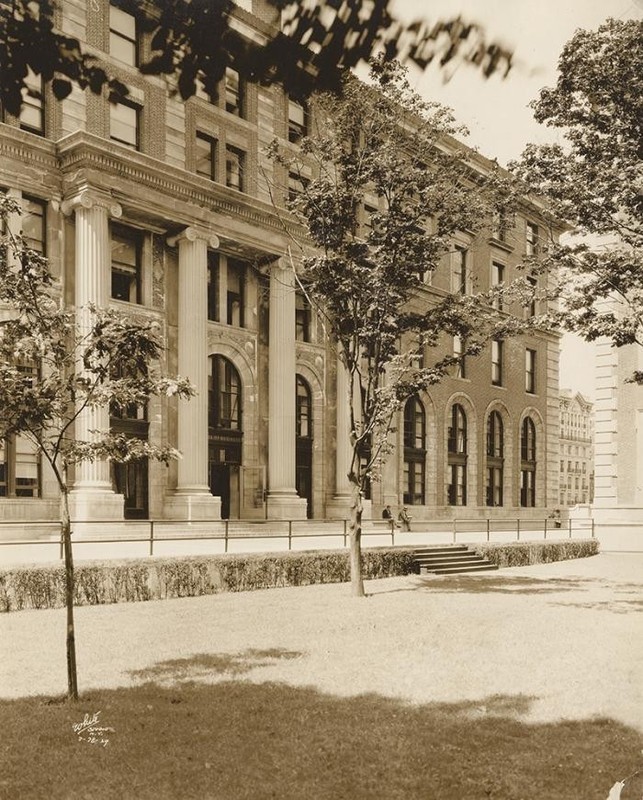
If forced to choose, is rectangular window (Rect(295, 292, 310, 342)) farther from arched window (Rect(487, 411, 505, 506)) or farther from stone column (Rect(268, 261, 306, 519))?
arched window (Rect(487, 411, 505, 506))

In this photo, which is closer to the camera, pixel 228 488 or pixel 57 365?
pixel 57 365

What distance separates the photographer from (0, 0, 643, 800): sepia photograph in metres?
5.91

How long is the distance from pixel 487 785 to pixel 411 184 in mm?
12559

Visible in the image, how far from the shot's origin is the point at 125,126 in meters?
25.9

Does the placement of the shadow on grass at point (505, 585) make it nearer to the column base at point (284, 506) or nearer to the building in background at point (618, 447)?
the building in background at point (618, 447)

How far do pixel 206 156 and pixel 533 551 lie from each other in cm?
1690

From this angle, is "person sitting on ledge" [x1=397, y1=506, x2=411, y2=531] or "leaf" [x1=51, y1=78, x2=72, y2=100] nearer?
"leaf" [x1=51, y1=78, x2=72, y2=100]

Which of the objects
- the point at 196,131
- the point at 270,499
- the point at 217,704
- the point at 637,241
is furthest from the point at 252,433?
the point at 217,704

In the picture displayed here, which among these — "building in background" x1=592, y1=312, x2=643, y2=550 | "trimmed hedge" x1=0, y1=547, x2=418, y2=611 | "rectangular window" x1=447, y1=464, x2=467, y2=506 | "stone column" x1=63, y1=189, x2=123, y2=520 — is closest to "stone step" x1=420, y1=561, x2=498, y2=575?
"trimmed hedge" x1=0, y1=547, x2=418, y2=611

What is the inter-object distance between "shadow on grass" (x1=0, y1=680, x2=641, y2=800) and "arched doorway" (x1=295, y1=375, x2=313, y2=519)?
88.4 feet

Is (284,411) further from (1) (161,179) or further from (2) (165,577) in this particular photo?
(2) (165,577)

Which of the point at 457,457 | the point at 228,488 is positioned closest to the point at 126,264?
the point at 228,488

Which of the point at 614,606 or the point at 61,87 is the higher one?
the point at 61,87

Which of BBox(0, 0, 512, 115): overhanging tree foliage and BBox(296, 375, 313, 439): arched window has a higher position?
BBox(0, 0, 512, 115): overhanging tree foliage
